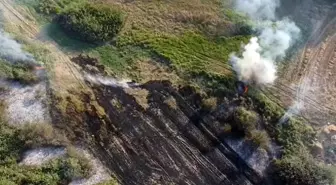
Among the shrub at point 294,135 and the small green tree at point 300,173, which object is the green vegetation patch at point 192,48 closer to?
the shrub at point 294,135

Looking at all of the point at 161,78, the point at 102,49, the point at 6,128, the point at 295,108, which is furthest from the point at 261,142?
the point at 6,128

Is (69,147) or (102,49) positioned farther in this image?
(102,49)

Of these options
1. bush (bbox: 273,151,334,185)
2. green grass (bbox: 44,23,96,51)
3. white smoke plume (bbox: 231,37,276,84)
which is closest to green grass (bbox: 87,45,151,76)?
green grass (bbox: 44,23,96,51)

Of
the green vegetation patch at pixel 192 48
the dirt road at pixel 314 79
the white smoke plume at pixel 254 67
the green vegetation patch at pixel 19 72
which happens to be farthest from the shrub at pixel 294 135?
the green vegetation patch at pixel 19 72

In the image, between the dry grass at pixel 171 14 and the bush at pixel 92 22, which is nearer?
the bush at pixel 92 22

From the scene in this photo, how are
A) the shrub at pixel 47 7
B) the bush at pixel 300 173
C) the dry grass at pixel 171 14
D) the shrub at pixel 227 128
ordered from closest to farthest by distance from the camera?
1. the bush at pixel 300 173
2. the shrub at pixel 227 128
3. the dry grass at pixel 171 14
4. the shrub at pixel 47 7

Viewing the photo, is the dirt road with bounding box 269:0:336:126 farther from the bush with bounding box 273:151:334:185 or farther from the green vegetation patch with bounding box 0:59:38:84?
the green vegetation patch with bounding box 0:59:38:84

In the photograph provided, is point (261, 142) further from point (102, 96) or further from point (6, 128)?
point (6, 128)
